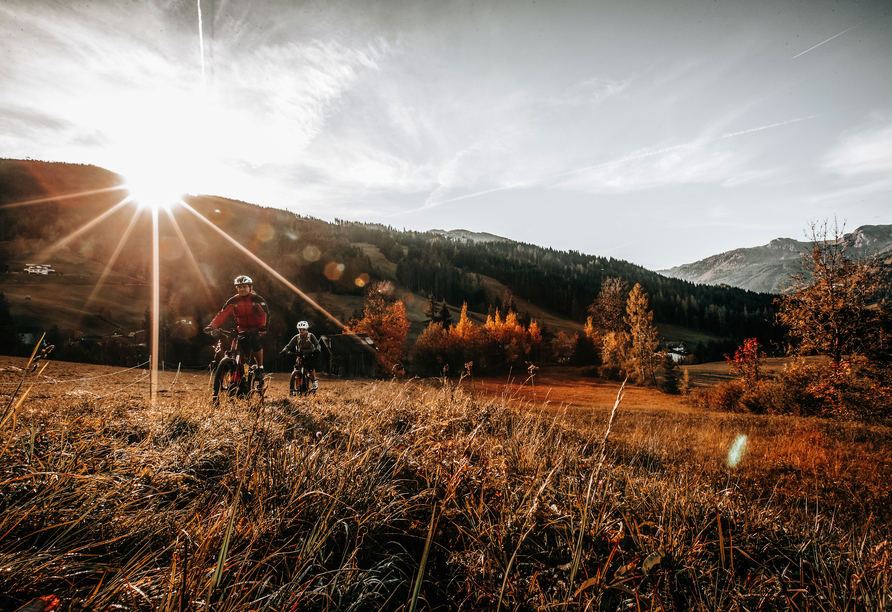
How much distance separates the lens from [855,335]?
22.5 m

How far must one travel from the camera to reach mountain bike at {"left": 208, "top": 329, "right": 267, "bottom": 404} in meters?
7.80

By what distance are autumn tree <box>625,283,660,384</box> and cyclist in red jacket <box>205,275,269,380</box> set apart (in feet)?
172

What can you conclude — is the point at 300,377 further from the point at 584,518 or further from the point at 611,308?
the point at 611,308

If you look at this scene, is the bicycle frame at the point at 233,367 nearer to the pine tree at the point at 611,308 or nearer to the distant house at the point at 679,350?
the pine tree at the point at 611,308

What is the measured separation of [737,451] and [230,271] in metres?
82.9

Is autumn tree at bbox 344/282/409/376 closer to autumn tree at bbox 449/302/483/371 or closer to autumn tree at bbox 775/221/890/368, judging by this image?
autumn tree at bbox 449/302/483/371

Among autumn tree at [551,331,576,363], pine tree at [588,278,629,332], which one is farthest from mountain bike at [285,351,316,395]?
autumn tree at [551,331,576,363]

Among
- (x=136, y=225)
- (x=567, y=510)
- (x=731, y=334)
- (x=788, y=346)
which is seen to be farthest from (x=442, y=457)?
(x=731, y=334)

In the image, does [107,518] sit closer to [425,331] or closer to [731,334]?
[425,331]

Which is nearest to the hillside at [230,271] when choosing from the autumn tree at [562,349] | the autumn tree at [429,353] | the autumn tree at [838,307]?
the autumn tree at [838,307]

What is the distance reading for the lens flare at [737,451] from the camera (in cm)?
845

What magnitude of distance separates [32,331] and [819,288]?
282ft

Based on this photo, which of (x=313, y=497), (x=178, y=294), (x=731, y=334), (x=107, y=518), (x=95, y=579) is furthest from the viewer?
(x=731, y=334)

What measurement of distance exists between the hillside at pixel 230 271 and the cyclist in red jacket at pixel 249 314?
38069 mm
